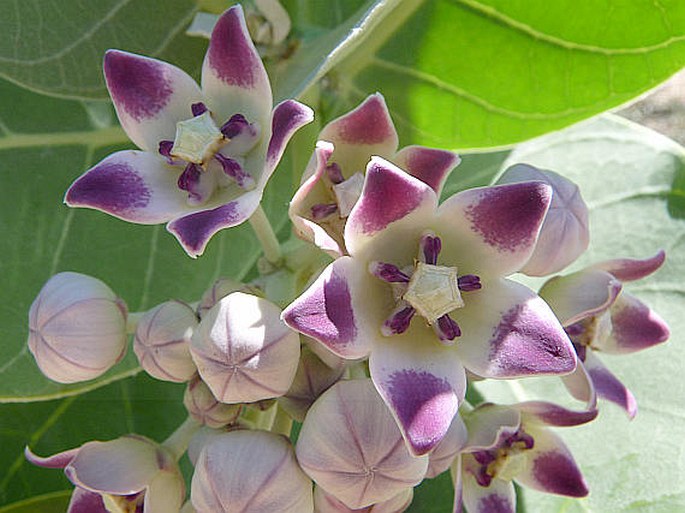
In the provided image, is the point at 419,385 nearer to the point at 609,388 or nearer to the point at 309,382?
the point at 309,382

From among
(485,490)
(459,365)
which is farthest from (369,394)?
(485,490)

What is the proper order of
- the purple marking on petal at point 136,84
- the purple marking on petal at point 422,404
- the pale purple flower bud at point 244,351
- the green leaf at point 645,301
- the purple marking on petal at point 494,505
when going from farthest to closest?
1. the green leaf at point 645,301
2. the purple marking on petal at point 494,505
3. the purple marking on petal at point 136,84
4. the pale purple flower bud at point 244,351
5. the purple marking on petal at point 422,404

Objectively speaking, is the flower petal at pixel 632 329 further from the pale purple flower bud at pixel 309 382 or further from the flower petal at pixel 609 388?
the pale purple flower bud at pixel 309 382

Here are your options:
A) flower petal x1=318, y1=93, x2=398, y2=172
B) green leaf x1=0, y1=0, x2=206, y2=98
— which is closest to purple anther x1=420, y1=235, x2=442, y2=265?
flower petal x1=318, y1=93, x2=398, y2=172

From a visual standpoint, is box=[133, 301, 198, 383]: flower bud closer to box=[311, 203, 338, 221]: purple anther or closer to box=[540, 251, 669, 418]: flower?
box=[311, 203, 338, 221]: purple anther

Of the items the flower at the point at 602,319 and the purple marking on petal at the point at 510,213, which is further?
the flower at the point at 602,319

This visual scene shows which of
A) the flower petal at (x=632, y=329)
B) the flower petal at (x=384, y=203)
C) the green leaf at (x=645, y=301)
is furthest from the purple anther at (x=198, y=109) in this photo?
the green leaf at (x=645, y=301)

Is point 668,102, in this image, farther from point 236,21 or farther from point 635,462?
point 236,21

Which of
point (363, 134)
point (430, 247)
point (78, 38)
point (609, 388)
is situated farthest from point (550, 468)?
point (78, 38)
